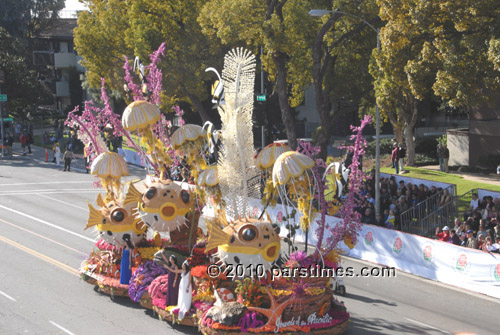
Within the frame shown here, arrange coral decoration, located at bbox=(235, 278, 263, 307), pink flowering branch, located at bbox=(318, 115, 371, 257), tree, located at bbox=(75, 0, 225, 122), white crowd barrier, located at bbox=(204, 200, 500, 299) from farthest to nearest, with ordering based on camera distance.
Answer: tree, located at bbox=(75, 0, 225, 122), white crowd barrier, located at bbox=(204, 200, 500, 299), pink flowering branch, located at bbox=(318, 115, 371, 257), coral decoration, located at bbox=(235, 278, 263, 307)

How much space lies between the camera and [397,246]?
19703 millimetres

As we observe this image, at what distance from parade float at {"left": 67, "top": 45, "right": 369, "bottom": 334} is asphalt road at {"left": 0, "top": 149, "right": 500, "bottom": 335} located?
2.16 ft

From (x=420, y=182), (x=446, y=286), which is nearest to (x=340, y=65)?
(x=420, y=182)

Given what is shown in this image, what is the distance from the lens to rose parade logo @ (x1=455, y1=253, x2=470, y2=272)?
57.6ft

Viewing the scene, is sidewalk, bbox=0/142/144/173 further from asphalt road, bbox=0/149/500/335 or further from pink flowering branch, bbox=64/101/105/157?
pink flowering branch, bbox=64/101/105/157

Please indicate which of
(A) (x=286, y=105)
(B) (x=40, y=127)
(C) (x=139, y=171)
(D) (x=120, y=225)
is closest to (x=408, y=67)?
(A) (x=286, y=105)

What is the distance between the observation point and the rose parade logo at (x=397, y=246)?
19578mm

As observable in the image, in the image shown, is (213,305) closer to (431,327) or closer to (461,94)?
(431,327)

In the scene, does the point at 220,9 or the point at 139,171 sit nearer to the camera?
the point at 220,9

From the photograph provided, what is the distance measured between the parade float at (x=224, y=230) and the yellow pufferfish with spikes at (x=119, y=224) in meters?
0.03

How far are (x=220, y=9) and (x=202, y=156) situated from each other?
1181 cm

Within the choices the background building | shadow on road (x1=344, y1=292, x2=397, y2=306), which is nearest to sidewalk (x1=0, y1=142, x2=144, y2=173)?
the background building

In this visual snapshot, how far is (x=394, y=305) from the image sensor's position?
1639 cm

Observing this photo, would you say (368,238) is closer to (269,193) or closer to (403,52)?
(403,52)
